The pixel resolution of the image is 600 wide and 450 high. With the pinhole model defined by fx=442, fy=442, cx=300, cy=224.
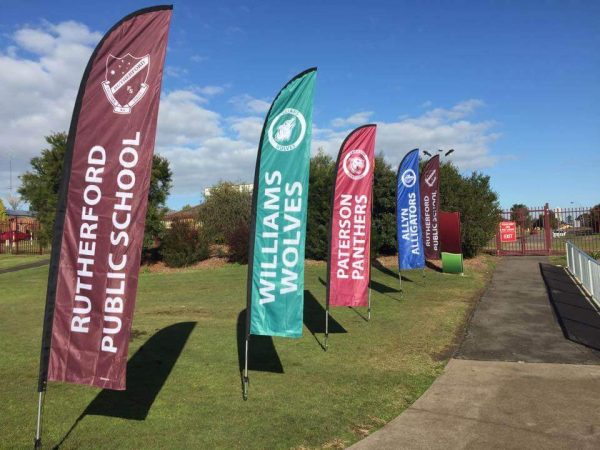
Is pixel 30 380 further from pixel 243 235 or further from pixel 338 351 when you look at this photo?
pixel 243 235

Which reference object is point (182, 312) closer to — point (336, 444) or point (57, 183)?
point (336, 444)

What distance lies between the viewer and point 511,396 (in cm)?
570

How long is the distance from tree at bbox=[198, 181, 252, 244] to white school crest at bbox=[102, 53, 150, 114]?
83.6ft

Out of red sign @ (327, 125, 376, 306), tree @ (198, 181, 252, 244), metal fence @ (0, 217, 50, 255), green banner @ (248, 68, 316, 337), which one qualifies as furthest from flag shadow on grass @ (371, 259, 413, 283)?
metal fence @ (0, 217, 50, 255)

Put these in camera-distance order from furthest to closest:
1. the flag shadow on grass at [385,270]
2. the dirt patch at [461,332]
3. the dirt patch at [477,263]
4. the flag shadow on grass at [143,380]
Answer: the dirt patch at [477,263], the flag shadow on grass at [385,270], the dirt patch at [461,332], the flag shadow on grass at [143,380]

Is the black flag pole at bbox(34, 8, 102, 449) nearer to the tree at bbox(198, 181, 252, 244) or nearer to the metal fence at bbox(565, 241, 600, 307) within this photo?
the metal fence at bbox(565, 241, 600, 307)

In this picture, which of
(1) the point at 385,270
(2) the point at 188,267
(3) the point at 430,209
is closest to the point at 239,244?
(2) the point at 188,267

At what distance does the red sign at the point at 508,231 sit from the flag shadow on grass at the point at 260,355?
19.4m

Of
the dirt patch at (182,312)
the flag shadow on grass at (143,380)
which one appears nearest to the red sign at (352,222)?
the flag shadow on grass at (143,380)

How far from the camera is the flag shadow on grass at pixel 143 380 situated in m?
5.32

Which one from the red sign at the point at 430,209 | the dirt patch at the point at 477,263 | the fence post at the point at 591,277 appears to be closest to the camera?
the fence post at the point at 591,277

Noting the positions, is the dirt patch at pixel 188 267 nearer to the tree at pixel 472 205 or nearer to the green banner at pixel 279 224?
the tree at pixel 472 205

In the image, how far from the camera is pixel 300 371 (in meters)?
6.96

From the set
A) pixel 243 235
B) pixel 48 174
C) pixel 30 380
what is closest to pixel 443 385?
pixel 30 380
